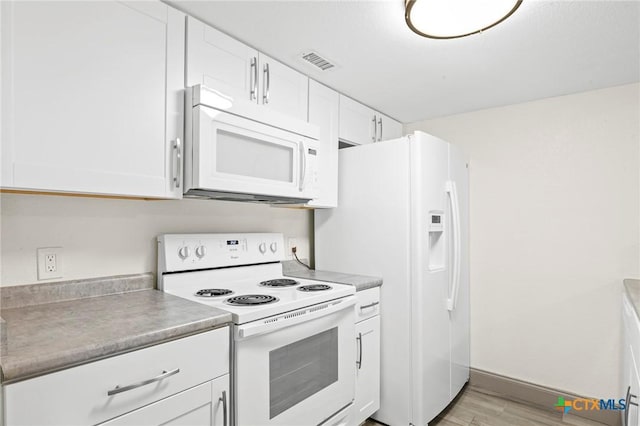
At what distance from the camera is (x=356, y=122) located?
8.57 ft

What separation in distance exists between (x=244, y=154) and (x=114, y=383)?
105 cm

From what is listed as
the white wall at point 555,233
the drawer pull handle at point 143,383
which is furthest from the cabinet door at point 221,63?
the white wall at point 555,233

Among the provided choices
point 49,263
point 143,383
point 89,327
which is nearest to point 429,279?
point 143,383

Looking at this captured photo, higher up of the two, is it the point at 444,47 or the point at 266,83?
the point at 444,47

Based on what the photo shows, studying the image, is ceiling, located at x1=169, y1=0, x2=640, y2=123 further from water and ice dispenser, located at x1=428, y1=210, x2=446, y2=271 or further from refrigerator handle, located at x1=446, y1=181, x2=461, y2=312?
water and ice dispenser, located at x1=428, y1=210, x2=446, y2=271

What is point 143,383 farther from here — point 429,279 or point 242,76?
point 429,279

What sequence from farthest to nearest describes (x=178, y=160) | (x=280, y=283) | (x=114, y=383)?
(x=280, y=283), (x=178, y=160), (x=114, y=383)

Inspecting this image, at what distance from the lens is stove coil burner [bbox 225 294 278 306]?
1.51m

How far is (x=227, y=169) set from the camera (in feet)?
5.29

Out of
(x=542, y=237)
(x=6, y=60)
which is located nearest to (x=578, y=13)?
(x=542, y=237)

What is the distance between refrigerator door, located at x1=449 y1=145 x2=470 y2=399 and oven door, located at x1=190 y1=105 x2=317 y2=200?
1.17m

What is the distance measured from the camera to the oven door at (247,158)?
1503 millimetres

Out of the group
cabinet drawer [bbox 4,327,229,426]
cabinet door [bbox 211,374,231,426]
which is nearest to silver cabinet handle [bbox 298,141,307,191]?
cabinet drawer [bbox 4,327,229,426]

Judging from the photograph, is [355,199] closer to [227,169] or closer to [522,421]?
[227,169]
